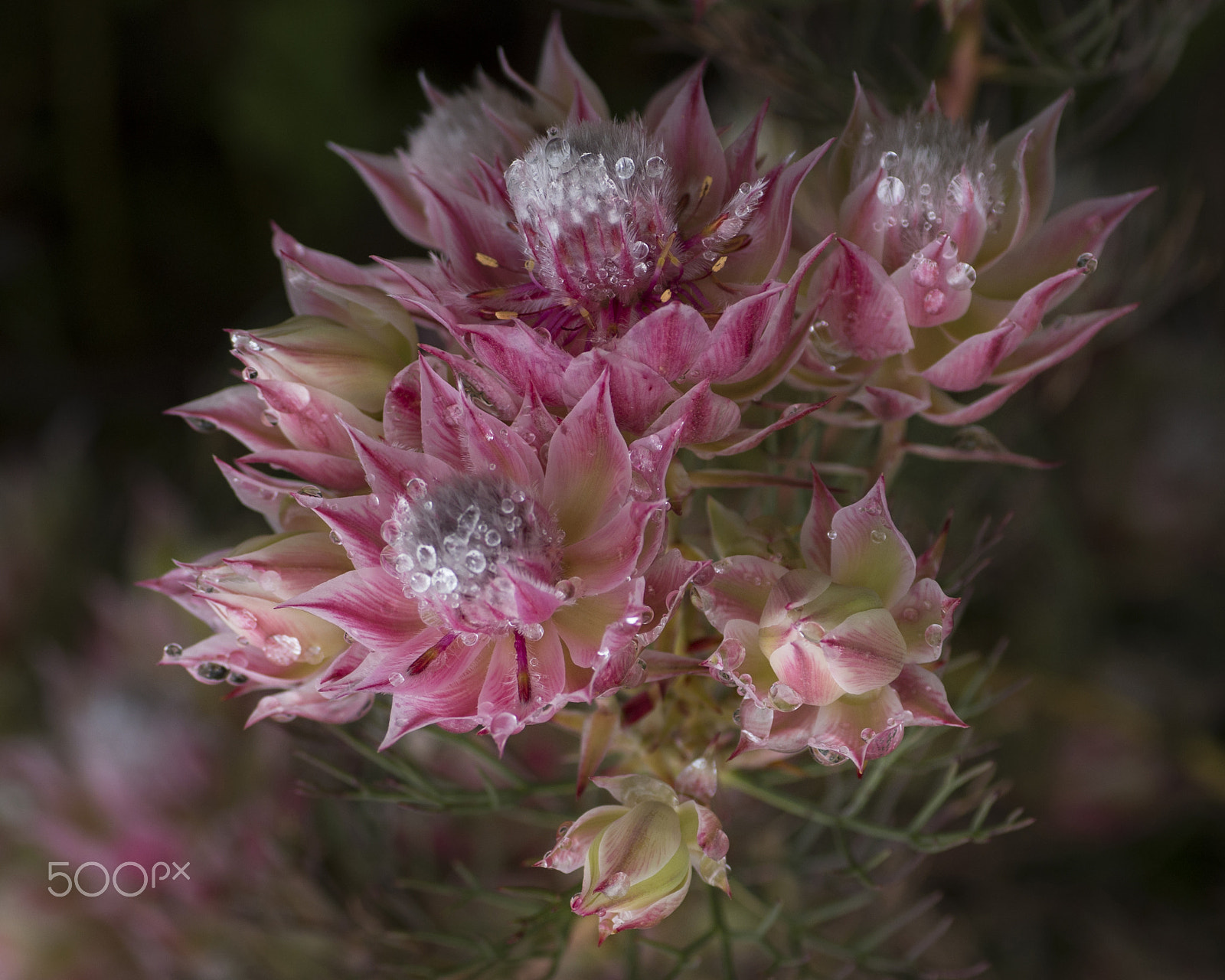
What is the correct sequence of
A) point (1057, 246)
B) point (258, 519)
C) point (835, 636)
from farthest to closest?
point (258, 519), point (1057, 246), point (835, 636)

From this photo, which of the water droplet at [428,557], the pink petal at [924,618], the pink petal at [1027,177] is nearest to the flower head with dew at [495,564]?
the water droplet at [428,557]

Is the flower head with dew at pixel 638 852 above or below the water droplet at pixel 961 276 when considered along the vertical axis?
below

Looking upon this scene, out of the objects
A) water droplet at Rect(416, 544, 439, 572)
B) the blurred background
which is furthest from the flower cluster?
the blurred background

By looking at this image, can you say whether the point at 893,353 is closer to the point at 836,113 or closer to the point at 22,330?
the point at 836,113

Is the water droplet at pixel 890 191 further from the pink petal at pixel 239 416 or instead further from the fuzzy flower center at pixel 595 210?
the pink petal at pixel 239 416

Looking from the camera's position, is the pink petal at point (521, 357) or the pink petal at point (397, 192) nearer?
the pink petal at point (521, 357)

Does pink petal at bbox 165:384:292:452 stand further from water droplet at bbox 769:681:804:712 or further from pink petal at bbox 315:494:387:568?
water droplet at bbox 769:681:804:712

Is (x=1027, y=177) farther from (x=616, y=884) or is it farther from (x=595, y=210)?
(x=616, y=884)

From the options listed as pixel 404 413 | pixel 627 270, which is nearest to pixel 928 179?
pixel 627 270
